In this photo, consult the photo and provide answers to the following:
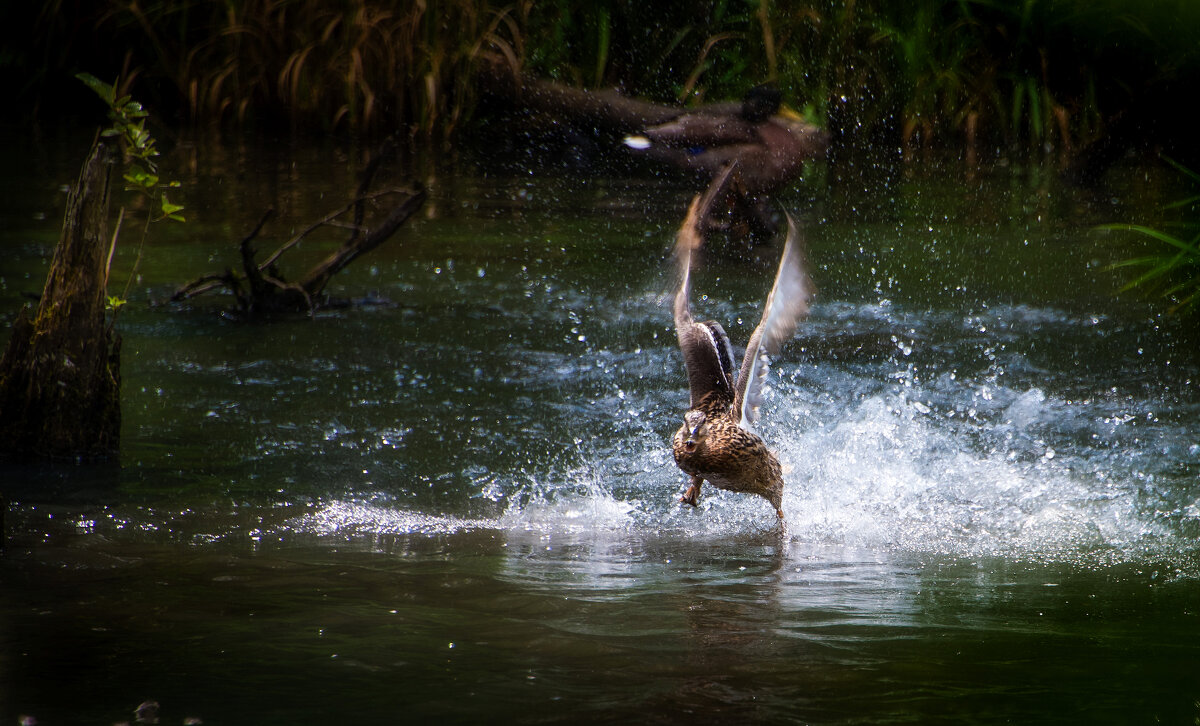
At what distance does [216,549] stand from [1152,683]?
2.72 metres

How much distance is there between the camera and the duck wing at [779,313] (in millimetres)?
4809

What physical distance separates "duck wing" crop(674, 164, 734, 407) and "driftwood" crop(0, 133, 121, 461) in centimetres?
220

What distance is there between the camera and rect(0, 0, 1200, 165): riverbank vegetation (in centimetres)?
1231

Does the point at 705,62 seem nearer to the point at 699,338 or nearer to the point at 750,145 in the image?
the point at 750,145

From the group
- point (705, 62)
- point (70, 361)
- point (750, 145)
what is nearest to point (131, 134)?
point (70, 361)

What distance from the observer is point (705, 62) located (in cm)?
1316

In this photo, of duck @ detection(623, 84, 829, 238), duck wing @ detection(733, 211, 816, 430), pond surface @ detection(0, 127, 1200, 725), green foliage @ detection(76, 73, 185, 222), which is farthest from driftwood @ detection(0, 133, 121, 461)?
duck @ detection(623, 84, 829, 238)

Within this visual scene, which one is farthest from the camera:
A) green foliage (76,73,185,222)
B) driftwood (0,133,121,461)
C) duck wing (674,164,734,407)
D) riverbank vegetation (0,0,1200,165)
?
riverbank vegetation (0,0,1200,165)

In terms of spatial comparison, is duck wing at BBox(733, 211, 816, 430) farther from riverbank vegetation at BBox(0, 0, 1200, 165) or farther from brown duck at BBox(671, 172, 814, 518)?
riverbank vegetation at BBox(0, 0, 1200, 165)

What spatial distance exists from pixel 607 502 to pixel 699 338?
0.72m

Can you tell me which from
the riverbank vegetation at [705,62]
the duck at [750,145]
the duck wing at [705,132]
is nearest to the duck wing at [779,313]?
the duck at [750,145]

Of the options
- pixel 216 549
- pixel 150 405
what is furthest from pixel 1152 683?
pixel 150 405

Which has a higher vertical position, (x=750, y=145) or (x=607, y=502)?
(x=750, y=145)

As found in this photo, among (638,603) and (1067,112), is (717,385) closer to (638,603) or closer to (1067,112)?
Answer: (638,603)
